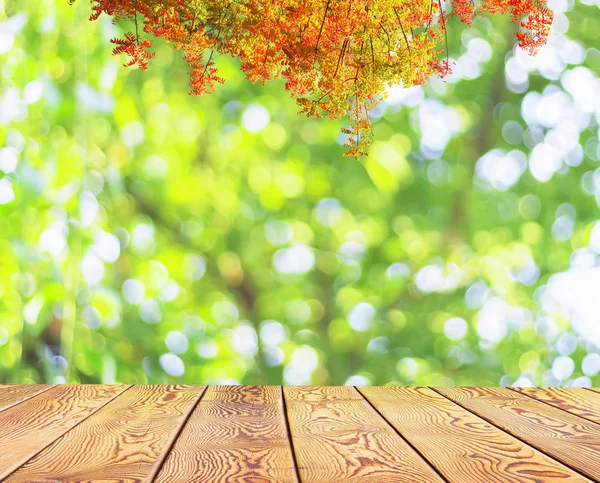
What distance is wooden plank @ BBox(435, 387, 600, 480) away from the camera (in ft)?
3.75

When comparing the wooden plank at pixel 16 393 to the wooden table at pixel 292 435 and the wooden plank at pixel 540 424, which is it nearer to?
the wooden table at pixel 292 435

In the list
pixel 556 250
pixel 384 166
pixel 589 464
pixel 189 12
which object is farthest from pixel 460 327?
pixel 189 12

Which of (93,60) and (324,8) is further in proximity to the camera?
(93,60)

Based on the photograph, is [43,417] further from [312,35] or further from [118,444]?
[312,35]

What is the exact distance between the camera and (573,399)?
1.75 m

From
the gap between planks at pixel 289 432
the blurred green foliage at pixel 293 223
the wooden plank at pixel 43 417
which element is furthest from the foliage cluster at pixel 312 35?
the blurred green foliage at pixel 293 223

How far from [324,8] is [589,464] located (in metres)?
0.96

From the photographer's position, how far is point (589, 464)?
1086mm

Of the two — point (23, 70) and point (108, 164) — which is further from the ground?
point (23, 70)

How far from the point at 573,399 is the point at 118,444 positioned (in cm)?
120

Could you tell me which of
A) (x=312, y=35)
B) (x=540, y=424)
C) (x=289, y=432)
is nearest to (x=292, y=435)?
(x=289, y=432)

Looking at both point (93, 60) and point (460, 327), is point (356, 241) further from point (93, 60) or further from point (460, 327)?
point (93, 60)

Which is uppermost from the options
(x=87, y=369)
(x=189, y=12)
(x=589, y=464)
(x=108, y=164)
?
(x=108, y=164)

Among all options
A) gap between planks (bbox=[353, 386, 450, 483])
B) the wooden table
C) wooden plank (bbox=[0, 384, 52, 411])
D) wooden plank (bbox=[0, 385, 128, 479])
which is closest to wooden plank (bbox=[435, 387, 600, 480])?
the wooden table
